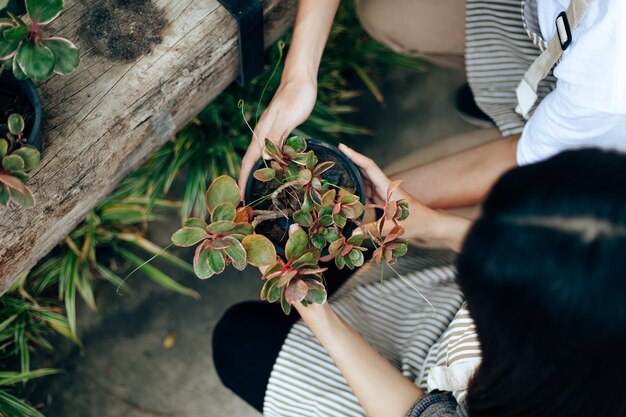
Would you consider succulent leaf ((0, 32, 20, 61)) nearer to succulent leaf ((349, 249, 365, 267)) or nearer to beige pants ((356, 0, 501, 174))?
succulent leaf ((349, 249, 365, 267))

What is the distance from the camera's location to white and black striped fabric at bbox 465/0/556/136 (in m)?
1.44

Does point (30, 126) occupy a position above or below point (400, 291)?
above

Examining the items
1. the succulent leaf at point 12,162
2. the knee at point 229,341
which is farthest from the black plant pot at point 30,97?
the knee at point 229,341

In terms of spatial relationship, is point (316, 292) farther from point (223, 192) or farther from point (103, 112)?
point (103, 112)

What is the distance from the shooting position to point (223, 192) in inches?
35.6

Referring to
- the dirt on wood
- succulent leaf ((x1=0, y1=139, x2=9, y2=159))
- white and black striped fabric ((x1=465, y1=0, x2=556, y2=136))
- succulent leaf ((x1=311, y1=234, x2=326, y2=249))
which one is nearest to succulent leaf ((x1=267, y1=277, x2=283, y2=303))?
succulent leaf ((x1=311, y1=234, x2=326, y2=249))

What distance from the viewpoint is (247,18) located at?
119 centimetres

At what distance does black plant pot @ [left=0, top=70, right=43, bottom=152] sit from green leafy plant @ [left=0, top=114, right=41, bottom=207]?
0.07 m

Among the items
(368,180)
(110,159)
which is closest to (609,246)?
(368,180)

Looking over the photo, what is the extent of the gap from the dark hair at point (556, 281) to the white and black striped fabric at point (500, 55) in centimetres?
75

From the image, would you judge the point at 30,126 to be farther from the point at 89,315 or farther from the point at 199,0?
the point at 89,315

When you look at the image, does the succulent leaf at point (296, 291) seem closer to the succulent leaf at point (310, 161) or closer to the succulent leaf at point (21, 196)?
the succulent leaf at point (310, 161)

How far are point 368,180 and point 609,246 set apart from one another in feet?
1.93

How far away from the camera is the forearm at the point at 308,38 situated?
1266mm
